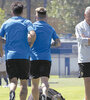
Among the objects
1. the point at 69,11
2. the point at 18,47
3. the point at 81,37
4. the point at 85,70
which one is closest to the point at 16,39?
the point at 18,47

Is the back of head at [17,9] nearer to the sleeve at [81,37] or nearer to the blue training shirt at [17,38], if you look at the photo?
the blue training shirt at [17,38]

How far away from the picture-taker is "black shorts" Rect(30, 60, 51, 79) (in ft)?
34.5

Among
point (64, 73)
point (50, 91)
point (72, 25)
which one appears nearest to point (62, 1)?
point (72, 25)

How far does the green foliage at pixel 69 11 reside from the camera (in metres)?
68.6

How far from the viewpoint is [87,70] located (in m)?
10.8

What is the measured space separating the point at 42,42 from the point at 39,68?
0.47 meters

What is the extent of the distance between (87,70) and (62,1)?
59.5 metres

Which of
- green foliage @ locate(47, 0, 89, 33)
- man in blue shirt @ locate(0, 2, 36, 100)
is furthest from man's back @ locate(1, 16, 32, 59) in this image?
green foliage @ locate(47, 0, 89, 33)

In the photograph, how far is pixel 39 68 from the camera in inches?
416

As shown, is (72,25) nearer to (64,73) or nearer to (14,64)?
(64,73)

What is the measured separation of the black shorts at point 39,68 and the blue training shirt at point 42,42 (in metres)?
0.08

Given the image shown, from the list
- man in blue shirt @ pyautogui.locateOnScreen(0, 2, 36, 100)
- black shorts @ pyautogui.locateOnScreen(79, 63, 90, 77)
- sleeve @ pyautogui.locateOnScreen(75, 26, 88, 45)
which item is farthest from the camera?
black shorts @ pyautogui.locateOnScreen(79, 63, 90, 77)

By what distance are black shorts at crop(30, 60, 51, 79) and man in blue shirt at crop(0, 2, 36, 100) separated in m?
0.75

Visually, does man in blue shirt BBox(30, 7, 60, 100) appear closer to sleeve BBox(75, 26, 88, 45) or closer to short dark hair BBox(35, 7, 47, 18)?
short dark hair BBox(35, 7, 47, 18)
